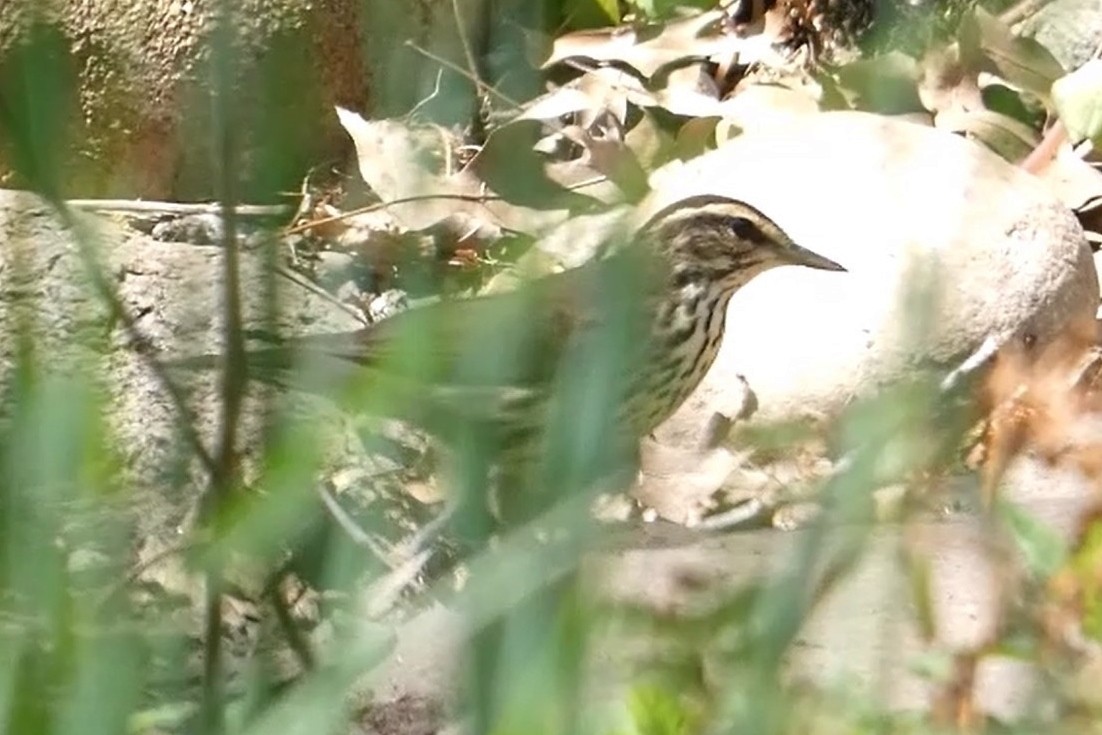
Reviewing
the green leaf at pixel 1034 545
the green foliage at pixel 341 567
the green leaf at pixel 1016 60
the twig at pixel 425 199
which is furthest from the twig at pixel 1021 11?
the green foliage at pixel 341 567

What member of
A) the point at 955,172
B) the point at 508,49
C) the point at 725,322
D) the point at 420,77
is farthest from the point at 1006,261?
the point at 420,77

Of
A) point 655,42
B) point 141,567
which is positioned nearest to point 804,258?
point 655,42

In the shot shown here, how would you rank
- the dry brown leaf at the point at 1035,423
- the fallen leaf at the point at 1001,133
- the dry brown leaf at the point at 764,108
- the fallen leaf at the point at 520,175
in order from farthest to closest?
the dry brown leaf at the point at 764,108
the fallen leaf at the point at 1001,133
the dry brown leaf at the point at 1035,423
the fallen leaf at the point at 520,175

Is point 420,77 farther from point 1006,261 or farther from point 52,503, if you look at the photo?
point 1006,261

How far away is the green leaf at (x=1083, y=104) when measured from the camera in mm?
3771

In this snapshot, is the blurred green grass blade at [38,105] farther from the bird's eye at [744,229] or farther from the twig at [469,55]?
the bird's eye at [744,229]

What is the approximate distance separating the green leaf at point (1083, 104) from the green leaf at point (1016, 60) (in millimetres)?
140

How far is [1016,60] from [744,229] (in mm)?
1151

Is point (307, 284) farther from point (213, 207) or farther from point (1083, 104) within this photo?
point (1083, 104)

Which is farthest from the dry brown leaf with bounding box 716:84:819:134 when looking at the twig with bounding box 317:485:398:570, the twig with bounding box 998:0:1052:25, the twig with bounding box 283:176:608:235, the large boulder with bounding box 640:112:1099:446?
the twig with bounding box 317:485:398:570

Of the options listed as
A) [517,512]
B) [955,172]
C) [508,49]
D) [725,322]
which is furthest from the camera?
[725,322]

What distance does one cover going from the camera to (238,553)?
0.88m

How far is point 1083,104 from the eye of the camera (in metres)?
3.79

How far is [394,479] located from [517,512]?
282mm
